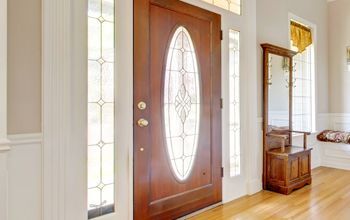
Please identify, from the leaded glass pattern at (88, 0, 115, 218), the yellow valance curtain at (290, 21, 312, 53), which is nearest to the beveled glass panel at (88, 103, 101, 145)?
the leaded glass pattern at (88, 0, 115, 218)

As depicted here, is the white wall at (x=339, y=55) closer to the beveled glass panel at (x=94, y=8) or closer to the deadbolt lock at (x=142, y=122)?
the deadbolt lock at (x=142, y=122)

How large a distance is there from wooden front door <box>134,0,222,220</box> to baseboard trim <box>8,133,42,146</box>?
29.4 inches

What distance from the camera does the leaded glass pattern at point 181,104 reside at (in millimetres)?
2520

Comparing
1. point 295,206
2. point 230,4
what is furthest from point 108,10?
point 295,206

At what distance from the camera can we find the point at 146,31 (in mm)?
2309

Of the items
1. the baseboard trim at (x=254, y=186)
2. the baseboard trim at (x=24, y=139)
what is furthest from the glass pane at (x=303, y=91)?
the baseboard trim at (x=24, y=139)

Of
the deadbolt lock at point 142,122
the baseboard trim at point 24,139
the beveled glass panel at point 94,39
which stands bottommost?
the baseboard trim at point 24,139

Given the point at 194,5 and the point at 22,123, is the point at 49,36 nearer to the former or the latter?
the point at 22,123

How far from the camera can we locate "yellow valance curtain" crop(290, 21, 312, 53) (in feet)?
13.9

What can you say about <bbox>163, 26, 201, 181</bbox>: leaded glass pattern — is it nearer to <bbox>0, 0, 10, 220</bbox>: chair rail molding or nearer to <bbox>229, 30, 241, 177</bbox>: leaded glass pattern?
<bbox>229, 30, 241, 177</bbox>: leaded glass pattern

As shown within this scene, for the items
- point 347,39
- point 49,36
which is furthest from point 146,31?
point 347,39

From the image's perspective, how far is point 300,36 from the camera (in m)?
4.43

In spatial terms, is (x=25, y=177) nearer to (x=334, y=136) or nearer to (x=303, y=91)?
(x=303, y=91)

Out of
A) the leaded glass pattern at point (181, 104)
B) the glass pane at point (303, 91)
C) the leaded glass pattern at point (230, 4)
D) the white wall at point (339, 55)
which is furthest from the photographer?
the white wall at point (339, 55)
